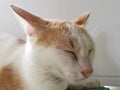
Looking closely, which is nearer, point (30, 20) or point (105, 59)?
point (30, 20)

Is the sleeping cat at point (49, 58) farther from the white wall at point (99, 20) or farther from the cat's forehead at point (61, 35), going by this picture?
the white wall at point (99, 20)

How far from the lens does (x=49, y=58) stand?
70 cm

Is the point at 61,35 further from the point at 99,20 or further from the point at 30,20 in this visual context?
the point at 99,20

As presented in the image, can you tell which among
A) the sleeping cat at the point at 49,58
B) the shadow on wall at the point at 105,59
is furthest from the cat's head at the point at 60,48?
the shadow on wall at the point at 105,59

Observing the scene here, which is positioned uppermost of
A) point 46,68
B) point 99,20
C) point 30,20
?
point 99,20

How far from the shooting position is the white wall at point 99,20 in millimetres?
1126

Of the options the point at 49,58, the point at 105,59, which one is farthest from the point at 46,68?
the point at 105,59

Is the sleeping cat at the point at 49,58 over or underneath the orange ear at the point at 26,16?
underneath

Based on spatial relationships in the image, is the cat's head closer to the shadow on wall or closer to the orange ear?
the orange ear

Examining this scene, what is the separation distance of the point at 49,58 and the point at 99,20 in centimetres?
49

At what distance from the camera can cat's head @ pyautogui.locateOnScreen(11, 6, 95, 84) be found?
695 millimetres

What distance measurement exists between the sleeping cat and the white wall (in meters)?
0.35

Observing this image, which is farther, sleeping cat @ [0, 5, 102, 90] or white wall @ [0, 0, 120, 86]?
white wall @ [0, 0, 120, 86]

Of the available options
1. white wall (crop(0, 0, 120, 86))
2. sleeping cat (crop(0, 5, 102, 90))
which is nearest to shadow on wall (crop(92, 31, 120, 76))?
white wall (crop(0, 0, 120, 86))
